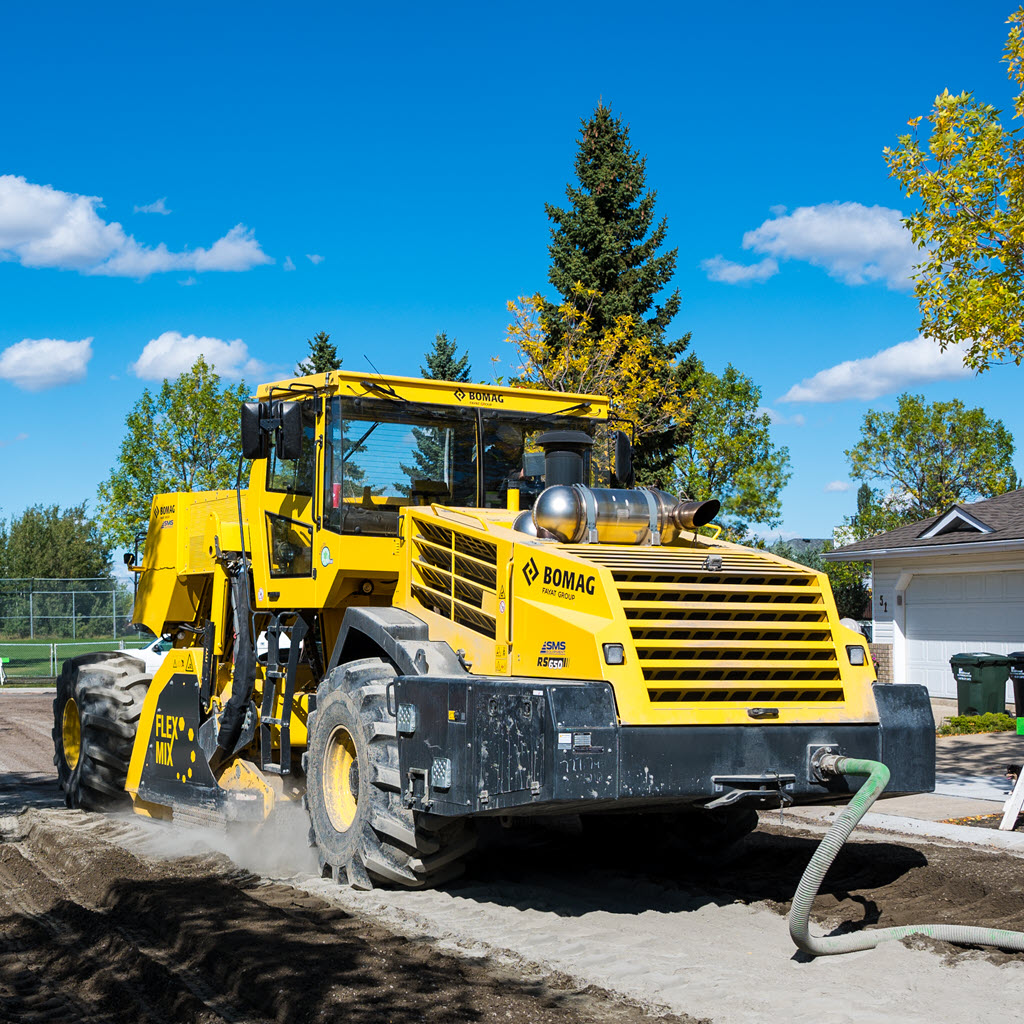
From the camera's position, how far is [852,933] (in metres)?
6.21

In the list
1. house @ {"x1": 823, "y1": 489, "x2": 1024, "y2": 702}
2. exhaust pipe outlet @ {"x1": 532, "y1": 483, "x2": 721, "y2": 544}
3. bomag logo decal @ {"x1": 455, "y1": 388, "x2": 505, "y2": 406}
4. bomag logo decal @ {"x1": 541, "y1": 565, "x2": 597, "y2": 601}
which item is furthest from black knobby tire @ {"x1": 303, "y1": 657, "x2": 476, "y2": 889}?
house @ {"x1": 823, "y1": 489, "x2": 1024, "y2": 702}

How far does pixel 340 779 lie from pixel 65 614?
96.1 feet

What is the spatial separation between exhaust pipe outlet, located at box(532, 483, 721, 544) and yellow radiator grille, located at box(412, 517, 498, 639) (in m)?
0.40

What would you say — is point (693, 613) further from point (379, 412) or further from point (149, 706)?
point (149, 706)

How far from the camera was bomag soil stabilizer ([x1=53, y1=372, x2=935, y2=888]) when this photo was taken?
20.2 ft

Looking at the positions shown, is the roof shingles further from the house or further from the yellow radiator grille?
the yellow radiator grille

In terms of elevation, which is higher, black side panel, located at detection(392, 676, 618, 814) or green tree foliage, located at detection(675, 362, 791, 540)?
green tree foliage, located at detection(675, 362, 791, 540)

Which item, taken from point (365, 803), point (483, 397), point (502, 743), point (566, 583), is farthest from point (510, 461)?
point (502, 743)

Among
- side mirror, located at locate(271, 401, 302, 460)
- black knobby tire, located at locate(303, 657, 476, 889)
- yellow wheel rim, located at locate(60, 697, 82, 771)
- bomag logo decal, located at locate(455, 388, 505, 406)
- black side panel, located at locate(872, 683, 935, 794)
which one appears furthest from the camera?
yellow wheel rim, located at locate(60, 697, 82, 771)

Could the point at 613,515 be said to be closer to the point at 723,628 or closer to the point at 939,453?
the point at 723,628

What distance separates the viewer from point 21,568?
56906mm

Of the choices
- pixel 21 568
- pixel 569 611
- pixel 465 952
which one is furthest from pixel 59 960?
pixel 21 568

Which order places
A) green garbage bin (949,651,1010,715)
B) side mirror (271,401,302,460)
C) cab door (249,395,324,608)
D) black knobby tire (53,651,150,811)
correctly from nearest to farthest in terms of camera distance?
side mirror (271,401,302,460), cab door (249,395,324,608), black knobby tire (53,651,150,811), green garbage bin (949,651,1010,715)

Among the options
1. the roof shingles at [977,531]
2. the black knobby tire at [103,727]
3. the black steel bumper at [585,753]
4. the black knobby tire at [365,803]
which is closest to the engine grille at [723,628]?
the black steel bumper at [585,753]
